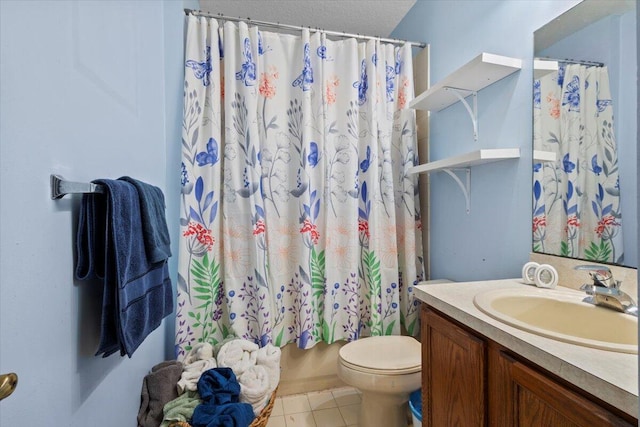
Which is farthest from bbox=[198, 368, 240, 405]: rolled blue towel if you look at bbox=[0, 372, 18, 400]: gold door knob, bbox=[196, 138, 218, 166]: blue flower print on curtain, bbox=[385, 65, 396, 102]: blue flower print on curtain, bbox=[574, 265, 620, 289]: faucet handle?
bbox=[385, 65, 396, 102]: blue flower print on curtain

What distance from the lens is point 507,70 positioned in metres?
1.28

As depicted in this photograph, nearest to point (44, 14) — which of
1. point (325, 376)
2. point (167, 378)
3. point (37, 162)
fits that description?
point (37, 162)

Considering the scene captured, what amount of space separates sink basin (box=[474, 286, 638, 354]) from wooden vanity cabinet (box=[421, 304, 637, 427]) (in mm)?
92

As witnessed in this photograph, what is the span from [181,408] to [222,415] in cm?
20

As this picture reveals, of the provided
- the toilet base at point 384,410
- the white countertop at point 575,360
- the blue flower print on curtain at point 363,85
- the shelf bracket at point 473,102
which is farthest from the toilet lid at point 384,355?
the blue flower print on curtain at point 363,85

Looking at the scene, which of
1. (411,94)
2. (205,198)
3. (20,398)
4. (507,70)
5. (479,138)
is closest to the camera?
(20,398)

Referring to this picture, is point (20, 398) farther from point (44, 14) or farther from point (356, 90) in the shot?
point (356, 90)

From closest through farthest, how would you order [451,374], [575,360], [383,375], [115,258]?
[575,360] → [115,258] → [451,374] → [383,375]

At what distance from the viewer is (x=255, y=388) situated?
4.49ft

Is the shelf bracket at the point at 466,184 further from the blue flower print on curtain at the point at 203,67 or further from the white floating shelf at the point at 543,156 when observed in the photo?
the blue flower print on curtain at the point at 203,67

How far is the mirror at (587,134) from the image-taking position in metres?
0.90

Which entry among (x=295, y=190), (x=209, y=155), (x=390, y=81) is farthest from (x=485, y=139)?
(x=209, y=155)

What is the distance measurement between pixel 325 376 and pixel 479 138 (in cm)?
173

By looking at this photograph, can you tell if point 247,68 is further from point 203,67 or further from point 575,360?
point 575,360
